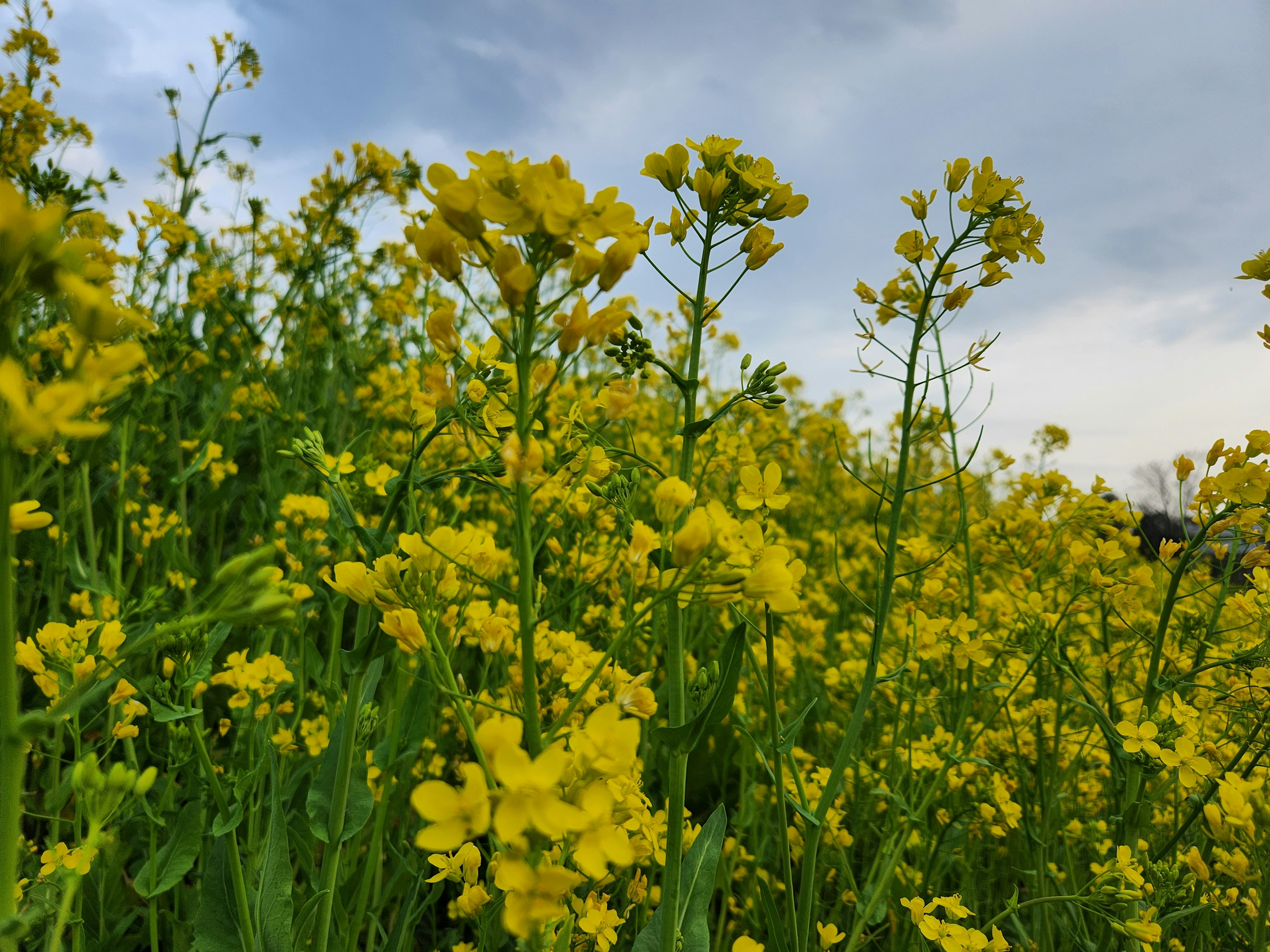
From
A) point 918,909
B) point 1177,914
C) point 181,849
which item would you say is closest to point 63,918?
point 181,849

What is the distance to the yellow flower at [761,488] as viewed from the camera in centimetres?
143

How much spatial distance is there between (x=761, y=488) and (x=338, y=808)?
3.54 ft

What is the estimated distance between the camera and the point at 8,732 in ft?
2.34

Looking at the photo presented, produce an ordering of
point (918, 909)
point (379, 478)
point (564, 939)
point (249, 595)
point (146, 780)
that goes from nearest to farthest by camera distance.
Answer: point (249, 595) → point (146, 780) → point (564, 939) → point (918, 909) → point (379, 478)

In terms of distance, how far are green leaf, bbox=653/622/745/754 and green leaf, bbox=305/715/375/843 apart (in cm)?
69

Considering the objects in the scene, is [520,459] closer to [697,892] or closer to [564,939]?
[564,939]

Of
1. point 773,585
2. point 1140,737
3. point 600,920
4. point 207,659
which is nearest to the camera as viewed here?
point 773,585

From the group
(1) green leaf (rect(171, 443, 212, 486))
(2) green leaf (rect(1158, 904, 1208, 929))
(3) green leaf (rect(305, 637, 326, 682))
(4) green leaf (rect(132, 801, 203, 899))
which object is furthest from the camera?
(1) green leaf (rect(171, 443, 212, 486))

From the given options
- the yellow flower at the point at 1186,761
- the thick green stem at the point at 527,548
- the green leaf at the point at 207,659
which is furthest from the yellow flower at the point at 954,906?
the green leaf at the point at 207,659

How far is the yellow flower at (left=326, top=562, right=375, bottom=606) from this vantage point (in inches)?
39.5

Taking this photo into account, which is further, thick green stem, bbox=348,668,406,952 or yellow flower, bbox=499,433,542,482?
thick green stem, bbox=348,668,406,952

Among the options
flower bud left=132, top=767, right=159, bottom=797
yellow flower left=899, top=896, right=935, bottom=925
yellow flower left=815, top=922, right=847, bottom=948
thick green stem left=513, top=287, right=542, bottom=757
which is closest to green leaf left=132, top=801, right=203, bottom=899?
flower bud left=132, top=767, right=159, bottom=797

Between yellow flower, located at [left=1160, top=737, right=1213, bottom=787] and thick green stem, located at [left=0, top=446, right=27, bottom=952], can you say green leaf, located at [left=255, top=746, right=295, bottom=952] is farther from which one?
yellow flower, located at [left=1160, top=737, right=1213, bottom=787]

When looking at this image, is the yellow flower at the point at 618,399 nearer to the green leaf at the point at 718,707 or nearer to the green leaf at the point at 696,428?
the green leaf at the point at 696,428
